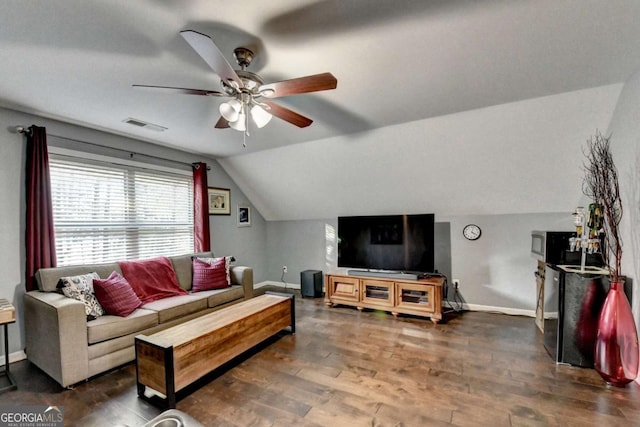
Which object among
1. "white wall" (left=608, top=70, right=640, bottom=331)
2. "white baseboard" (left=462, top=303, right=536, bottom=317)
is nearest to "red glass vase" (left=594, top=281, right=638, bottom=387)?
"white wall" (left=608, top=70, right=640, bottom=331)

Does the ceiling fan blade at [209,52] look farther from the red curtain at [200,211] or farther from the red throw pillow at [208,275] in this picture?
the red curtain at [200,211]

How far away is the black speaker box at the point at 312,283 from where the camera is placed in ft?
16.0

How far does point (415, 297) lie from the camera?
153 inches

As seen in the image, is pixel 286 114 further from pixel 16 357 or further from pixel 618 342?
pixel 16 357

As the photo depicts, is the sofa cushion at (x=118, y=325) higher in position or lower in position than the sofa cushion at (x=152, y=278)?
lower

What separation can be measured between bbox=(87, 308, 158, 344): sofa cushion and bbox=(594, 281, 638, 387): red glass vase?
12.8 ft

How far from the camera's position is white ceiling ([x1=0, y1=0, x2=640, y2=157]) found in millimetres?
1524

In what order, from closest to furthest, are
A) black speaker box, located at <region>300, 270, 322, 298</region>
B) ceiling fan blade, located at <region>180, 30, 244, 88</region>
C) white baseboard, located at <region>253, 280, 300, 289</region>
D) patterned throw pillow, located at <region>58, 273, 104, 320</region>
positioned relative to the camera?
ceiling fan blade, located at <region>180, 30, 244, 88</region> → patterned throw pillow, located at <region>58, 273, 104, 320</region> → black speaker box, located at <region>300, 270, 322, 298</region> → white baseboard, located at <region>253, 280, 300, 289</region>

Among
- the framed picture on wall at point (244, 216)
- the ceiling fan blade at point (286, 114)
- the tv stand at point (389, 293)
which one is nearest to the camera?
the ceiling fan blade at point (286, 114)

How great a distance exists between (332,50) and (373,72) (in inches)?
16.3

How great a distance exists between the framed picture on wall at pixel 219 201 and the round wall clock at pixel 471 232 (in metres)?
3.75

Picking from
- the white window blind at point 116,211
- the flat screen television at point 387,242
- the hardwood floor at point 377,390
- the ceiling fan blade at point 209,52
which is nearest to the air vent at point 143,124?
the white window blind at point 116,211

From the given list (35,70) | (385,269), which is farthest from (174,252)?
(385,269)

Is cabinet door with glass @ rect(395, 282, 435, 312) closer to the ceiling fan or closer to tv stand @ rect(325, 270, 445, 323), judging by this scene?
tv stand @ rect(325, 270, 445, 323)
